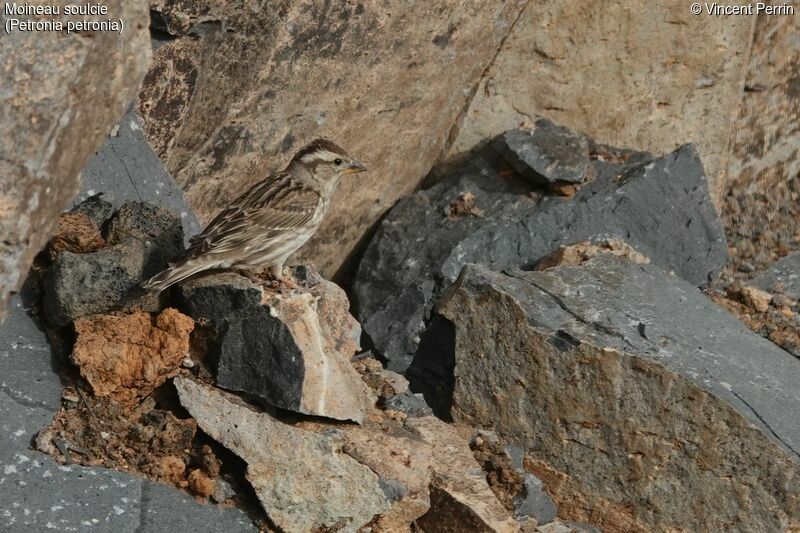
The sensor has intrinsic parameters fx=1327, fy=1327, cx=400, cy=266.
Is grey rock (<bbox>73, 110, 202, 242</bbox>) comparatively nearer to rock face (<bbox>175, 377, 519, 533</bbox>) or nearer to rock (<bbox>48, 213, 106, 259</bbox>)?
rock (<bbox>48, 213, 106, 259</bbox>)

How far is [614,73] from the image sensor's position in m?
9.38

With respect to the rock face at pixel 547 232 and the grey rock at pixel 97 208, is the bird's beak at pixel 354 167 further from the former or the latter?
the grey rock at pixel 97 208

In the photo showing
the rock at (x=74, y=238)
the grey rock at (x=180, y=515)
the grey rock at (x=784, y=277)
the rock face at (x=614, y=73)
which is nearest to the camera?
the grey rock at (x=180, y=515)

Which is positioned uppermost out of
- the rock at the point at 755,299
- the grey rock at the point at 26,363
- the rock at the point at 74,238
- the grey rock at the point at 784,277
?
the grey rock at the point at 784,277

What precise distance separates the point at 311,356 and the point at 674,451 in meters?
1.90

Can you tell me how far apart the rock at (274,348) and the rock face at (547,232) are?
2236mm

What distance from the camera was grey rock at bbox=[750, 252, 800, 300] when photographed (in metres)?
9.02

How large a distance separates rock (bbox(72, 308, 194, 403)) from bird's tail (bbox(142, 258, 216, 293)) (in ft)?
0.47

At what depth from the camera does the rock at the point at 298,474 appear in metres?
5.83

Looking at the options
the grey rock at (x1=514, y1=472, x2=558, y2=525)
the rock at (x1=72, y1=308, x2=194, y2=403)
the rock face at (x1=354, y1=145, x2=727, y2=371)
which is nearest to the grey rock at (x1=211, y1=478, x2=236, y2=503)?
the rock at (x1=72, y1=308, x2=194, y2=403)

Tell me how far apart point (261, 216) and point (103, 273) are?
1.07 meters

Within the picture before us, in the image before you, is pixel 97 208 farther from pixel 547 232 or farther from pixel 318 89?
pixel 547 232

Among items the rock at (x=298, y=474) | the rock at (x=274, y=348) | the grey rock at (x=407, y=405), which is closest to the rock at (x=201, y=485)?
the rock at (x=298, y=474)

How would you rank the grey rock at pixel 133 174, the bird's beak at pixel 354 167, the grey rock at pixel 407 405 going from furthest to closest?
the bird's beak at pixel 354 167, the grey rock at pixel 133 174, the grey rock at pixel 407 405
